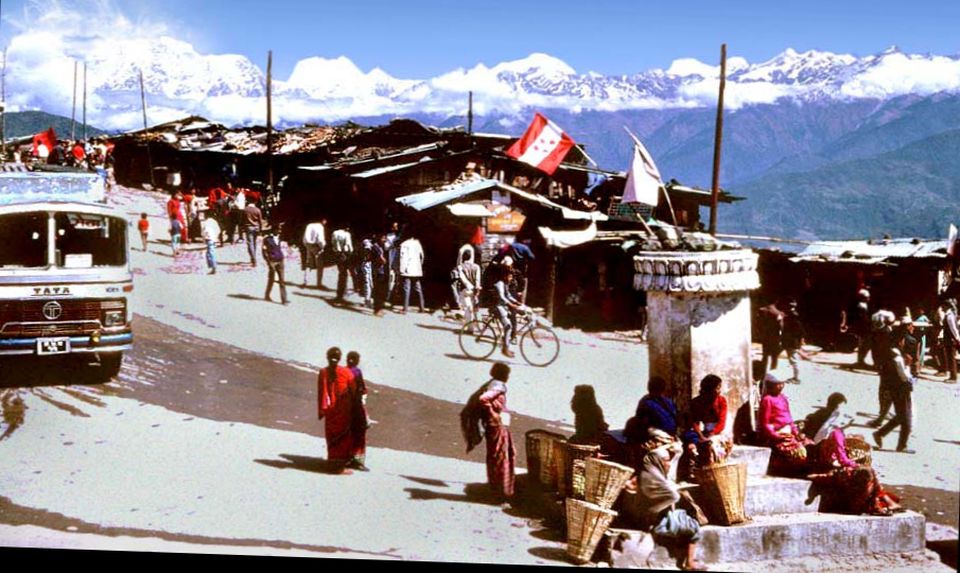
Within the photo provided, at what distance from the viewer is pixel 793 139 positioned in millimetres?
7539

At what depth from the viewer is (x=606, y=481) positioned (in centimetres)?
578

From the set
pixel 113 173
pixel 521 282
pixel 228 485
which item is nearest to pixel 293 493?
pixel 228 485

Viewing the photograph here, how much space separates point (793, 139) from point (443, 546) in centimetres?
470

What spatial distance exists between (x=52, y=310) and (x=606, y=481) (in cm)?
488

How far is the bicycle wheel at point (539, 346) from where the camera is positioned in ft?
23.0

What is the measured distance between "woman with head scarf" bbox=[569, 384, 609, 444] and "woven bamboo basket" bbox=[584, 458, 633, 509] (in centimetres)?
52

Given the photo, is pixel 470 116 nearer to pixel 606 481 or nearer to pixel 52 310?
pixel 606 481

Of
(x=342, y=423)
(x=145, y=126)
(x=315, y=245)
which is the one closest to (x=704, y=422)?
(x=342, y=423)

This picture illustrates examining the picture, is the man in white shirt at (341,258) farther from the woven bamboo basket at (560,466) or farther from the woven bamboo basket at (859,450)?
the woven bamboo basket at (859,450)

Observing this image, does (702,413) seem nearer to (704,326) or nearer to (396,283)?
(704,326)

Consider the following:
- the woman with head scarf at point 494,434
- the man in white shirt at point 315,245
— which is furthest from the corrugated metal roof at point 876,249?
the man in white shirt at point 315,245

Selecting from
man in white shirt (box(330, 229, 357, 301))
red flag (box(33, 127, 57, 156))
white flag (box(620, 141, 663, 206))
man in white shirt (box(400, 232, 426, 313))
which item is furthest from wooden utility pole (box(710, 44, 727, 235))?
red flag (box(33, 127, 57, 156))

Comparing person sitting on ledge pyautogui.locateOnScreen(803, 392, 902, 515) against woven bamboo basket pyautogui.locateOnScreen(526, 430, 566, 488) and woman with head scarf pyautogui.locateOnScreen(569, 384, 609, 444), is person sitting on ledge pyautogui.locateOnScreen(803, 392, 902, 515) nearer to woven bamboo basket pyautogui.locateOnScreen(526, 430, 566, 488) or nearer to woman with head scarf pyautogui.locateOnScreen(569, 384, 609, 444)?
woman with head scarf pyautogui.locateOnScreen(569, 384, 609, 444)

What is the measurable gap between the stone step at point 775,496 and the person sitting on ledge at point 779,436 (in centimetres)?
10
